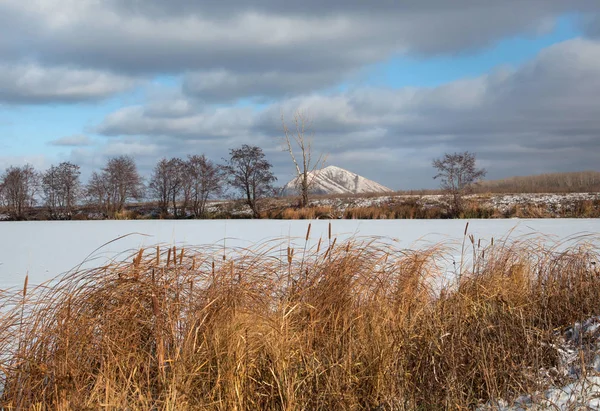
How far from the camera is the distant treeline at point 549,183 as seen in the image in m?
28.9

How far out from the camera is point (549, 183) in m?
32.1

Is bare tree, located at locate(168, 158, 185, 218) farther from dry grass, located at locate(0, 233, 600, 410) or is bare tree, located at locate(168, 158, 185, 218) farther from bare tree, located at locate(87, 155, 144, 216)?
dry grass, located at locate(0, 233, 600, 410)

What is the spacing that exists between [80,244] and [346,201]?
1666cm

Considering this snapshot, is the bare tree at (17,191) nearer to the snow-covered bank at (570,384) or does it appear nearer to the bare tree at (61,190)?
the bare tree at (61,190)

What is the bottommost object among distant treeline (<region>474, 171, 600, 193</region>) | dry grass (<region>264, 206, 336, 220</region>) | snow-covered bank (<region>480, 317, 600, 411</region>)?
snow-covered bank (<region>480, 317, 600, 411</region>)

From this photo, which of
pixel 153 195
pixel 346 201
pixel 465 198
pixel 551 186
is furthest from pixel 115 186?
pixel 551 186

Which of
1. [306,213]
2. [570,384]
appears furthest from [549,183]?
[570,384]

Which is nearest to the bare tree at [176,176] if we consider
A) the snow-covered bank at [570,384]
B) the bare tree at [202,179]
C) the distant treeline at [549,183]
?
the bare tree at [202,179]

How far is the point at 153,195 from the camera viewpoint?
2762 cm

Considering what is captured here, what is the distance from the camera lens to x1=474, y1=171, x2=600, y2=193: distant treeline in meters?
28.9

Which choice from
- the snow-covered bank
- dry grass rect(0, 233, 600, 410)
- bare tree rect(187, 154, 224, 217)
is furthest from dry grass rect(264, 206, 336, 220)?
the snow-covered bank

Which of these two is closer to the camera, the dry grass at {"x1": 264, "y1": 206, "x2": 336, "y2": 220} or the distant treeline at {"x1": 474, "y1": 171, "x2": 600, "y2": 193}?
the dry grass at {"x1": 264, "y1": 206, "x2": 336, "y2": 220}

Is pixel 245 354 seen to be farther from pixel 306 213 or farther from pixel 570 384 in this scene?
pixel 306 213

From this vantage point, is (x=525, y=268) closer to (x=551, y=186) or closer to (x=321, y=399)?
(x=321, y=399)
